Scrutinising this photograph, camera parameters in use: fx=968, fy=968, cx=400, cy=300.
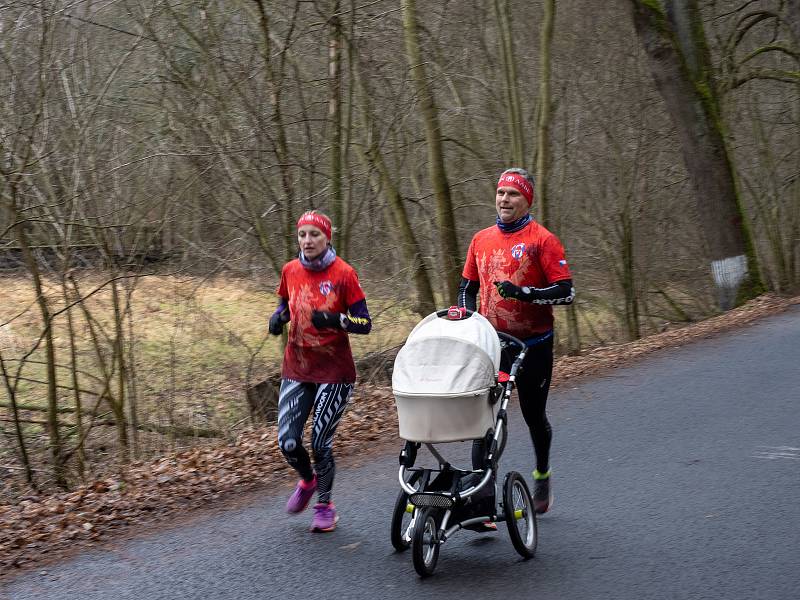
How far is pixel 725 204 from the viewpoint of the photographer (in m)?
18.2

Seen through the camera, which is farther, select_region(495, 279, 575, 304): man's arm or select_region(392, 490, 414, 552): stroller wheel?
select_region(495, 279, 575, 304): man's arm

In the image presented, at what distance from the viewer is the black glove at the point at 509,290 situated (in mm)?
5656

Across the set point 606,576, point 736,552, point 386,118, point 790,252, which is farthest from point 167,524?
point 790,252

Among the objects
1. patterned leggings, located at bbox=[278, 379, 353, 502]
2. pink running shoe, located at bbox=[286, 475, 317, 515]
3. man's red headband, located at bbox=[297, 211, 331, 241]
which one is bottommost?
pink running shoe, located at bbox=[286, 475, 317, 515]

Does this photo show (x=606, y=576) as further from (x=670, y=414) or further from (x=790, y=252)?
(x=790, y=252)

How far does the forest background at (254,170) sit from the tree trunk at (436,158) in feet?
0.12

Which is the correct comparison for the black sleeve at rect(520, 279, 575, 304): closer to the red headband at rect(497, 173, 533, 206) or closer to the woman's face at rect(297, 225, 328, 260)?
the red headband at rect(497, 173, 533, 206)

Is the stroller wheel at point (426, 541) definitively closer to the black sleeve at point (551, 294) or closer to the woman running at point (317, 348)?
the woman running at point (317, 348)

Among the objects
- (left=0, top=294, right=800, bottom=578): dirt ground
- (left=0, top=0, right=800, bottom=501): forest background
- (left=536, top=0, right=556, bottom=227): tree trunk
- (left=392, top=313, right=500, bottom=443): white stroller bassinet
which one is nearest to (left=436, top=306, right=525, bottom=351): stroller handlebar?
(left=392, top=313, right=500, bottom=443): white stroller bassinet

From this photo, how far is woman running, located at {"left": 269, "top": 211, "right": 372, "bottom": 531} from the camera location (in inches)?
243

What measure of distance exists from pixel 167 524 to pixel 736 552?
3763mm

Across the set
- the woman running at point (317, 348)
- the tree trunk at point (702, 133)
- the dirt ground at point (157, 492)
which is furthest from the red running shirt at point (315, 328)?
the tree trunk at point (702, 133)

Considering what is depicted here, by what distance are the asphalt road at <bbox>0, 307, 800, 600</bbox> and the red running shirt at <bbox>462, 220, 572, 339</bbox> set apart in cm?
135

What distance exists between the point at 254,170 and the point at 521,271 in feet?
21.6
